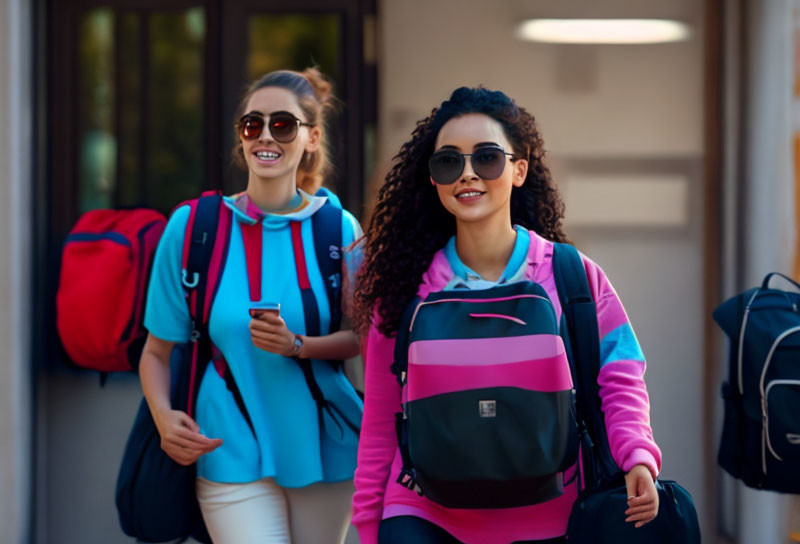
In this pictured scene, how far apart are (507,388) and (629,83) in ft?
9.89

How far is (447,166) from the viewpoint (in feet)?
8.82

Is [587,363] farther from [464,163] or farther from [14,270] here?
[14,270]

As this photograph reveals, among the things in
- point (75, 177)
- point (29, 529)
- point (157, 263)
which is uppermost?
point (75, 177)

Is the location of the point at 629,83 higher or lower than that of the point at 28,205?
higher

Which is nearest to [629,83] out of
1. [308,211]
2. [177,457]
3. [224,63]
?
[224,63]

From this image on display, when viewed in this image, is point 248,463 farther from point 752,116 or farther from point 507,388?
point 752,116

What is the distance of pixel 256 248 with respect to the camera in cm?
325

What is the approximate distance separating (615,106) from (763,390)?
1.62 metres

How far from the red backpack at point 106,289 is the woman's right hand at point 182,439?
1.43 m

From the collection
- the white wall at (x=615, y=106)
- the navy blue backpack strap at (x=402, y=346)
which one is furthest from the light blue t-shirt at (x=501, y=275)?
the white wall at (x=615, y=106)

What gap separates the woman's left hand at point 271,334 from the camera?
302cm

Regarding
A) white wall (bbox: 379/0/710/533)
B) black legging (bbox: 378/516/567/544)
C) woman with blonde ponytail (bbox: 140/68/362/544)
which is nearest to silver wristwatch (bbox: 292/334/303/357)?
woman with blonde ponytail (bbox: 140/68/362/544)

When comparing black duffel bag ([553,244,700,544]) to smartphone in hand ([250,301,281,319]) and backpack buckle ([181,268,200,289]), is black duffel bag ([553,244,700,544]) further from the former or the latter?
backpack buckle ([181,268,200,289])

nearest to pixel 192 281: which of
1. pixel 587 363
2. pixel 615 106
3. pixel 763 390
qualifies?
pixel 587 363
